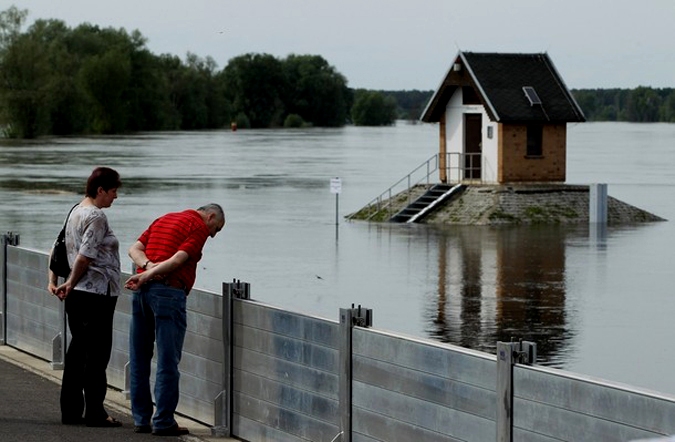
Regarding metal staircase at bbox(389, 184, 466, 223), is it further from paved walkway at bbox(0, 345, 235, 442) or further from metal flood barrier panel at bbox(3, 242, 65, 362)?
paved walkway at bbox(0, 345, 235, 442)

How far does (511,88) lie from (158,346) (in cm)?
4434

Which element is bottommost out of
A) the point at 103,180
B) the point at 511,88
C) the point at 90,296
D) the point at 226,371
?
the point at 226,371

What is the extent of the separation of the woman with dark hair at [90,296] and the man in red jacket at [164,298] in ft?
1.16

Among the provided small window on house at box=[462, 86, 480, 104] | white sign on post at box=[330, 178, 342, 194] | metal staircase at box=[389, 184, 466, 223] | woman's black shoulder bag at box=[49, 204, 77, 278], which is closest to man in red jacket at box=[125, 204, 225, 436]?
woman's black shoulder bag at box=[49, 204, 77, 278]

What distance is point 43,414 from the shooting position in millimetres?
11352

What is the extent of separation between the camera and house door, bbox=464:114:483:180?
A: 178 ft

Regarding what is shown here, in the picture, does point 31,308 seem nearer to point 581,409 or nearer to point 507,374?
point 507,374

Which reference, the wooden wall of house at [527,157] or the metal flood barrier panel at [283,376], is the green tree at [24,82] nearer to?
the wooden wall of house at [527,157]

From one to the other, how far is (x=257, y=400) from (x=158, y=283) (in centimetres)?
102

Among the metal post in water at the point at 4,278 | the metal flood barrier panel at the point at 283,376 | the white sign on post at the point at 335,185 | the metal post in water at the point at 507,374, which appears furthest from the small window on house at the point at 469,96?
the metal post in water at the point at 507,374

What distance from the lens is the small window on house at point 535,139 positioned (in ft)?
176

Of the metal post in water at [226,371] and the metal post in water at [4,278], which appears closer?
the metal post in water at [226,371]

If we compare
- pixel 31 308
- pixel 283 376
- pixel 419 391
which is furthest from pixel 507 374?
pixel 31 308

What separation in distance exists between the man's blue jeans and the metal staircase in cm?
4281
